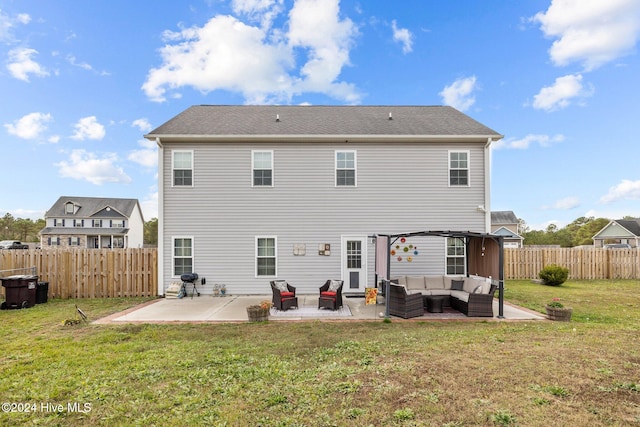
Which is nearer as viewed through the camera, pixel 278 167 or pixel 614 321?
pixel 614 321

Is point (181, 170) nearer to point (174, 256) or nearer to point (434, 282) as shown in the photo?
point (174, 256)

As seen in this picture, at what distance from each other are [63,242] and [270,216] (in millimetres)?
41930

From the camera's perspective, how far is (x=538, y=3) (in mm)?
11500

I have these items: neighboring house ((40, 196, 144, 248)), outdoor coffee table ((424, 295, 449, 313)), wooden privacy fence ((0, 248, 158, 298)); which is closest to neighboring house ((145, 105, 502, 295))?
wooden privacy fence ((0, 248, 158, 298))

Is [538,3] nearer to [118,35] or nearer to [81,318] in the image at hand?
[118,35]

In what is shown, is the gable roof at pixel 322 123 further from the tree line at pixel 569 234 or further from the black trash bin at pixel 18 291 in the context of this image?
the tree line at pixel 569 234

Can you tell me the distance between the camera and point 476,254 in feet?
32.3

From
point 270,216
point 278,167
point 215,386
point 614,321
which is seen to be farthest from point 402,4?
point 215,386

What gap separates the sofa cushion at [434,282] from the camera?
9.38m

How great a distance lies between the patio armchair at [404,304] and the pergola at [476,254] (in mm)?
301

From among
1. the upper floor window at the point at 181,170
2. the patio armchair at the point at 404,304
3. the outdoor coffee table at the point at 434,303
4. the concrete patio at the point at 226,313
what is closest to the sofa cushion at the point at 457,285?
the concrete patio at the point at 226,313

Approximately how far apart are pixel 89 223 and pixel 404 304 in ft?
153

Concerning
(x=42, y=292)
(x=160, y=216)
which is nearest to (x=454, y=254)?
(x=160, y=216)

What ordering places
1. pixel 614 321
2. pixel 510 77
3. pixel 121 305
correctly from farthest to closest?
pixel 510 77, pixel 121 305, pixel 614 321
